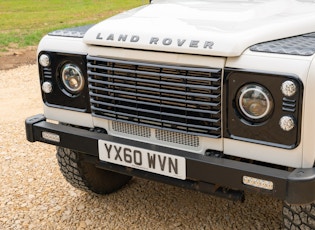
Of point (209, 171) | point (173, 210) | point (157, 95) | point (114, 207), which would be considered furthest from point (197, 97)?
point (114, 207)

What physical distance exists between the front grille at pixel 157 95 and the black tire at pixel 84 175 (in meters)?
0.66

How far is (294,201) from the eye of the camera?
267 cm

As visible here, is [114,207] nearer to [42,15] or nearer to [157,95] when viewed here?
[157,95]

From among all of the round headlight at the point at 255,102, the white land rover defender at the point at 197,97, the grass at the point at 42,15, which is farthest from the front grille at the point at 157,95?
the grass at the point at 42,15

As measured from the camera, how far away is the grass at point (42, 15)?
42.4ft

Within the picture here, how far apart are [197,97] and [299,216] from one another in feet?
2.87

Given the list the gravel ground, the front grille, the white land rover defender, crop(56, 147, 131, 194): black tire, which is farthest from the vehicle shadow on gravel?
the front grille

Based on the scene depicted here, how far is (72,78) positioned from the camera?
3510 millimetres

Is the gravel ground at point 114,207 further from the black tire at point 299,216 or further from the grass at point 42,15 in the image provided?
the grass at point 42,15

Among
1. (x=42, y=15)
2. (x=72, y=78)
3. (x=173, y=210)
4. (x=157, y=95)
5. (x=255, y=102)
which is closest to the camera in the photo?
(x=255, y=102)

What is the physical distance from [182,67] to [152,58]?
0.21 m

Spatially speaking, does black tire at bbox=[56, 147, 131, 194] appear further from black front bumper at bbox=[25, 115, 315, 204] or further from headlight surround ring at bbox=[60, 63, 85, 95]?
headlight surround ring at bbox=[60, 63, 85, 95]

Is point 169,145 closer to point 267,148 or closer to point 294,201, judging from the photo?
point 267,148

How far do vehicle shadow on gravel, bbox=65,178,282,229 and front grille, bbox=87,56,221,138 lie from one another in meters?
0.97
